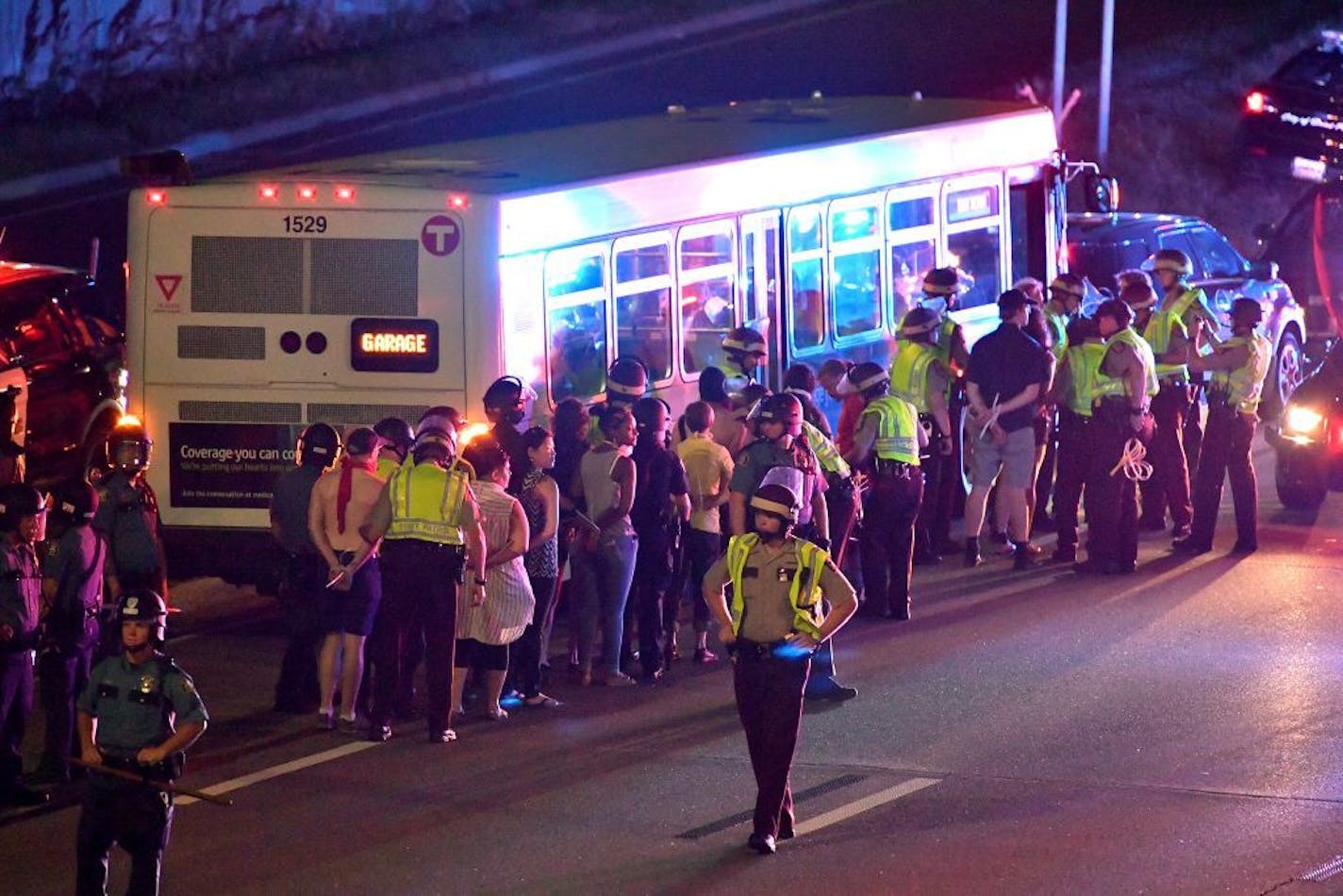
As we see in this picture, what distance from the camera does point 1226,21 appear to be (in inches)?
1495

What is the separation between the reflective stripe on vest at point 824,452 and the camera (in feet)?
45.0

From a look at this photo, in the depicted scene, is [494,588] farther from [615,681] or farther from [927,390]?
[927,390]

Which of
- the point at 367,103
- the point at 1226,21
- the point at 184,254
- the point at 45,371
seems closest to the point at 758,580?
the point at 184,254

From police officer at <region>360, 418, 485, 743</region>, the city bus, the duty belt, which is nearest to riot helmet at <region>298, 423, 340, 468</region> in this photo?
police officer at <region>360, 418, 485, 743</region>

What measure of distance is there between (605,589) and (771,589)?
355cm

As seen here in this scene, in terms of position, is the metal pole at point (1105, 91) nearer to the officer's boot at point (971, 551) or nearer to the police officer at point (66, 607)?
the officer's boot at point (971, 551)

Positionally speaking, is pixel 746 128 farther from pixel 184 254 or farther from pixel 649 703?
pixel 649 703

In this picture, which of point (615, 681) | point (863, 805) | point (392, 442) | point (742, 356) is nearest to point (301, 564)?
point (392, 442)

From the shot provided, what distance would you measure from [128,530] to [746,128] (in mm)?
7573

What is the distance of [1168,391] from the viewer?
17.3m

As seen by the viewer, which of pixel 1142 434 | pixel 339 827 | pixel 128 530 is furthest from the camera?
pixel 1142 434

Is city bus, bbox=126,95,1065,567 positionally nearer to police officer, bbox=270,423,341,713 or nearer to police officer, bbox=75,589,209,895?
police officer, bbox=270,423,341,713

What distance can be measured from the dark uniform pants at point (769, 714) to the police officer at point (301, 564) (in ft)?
10.8

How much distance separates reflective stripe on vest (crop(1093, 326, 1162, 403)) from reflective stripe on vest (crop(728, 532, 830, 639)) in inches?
260
